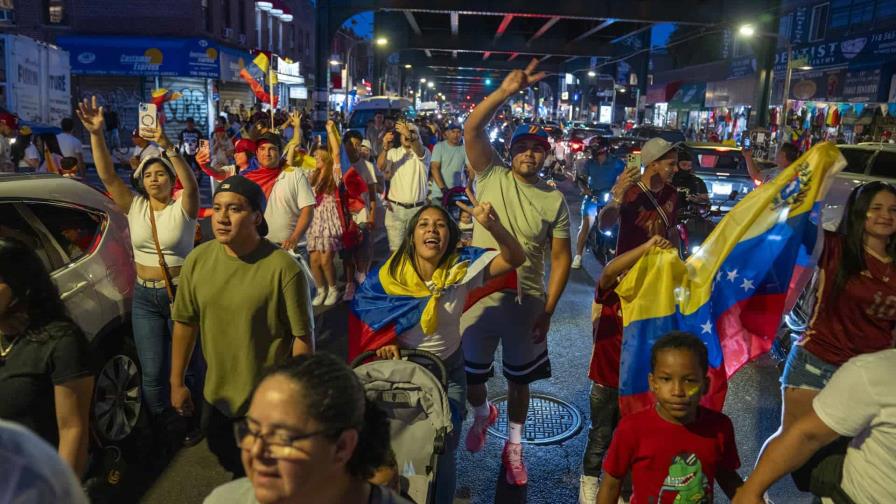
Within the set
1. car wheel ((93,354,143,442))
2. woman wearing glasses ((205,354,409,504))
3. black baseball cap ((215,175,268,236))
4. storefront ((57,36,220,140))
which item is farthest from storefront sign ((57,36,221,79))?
woman wearing glasses ((205,354,409,504))

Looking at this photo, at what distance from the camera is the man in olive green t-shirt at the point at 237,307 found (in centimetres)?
326

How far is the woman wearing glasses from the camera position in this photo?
1.64m

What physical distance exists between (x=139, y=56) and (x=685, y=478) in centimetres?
2835

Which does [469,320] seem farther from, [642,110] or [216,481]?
[642,110]

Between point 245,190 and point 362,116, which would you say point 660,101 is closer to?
point 362,116

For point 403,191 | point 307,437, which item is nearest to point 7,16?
point 403,191

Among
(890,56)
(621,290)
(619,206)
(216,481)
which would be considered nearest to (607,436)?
(621,290)

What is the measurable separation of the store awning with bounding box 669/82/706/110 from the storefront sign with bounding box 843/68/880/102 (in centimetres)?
1922

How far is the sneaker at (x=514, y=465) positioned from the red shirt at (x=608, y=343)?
0.87m

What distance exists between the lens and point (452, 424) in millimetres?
3049

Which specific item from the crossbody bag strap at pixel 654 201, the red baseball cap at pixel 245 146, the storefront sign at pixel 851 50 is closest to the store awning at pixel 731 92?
the storefront sign at pixel 851 50

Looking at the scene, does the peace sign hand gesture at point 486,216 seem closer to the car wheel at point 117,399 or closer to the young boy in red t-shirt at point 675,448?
the young boy in red t-shirt at point 675,448

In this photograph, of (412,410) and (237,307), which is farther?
(237,307)

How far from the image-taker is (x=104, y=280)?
4.23 metres
